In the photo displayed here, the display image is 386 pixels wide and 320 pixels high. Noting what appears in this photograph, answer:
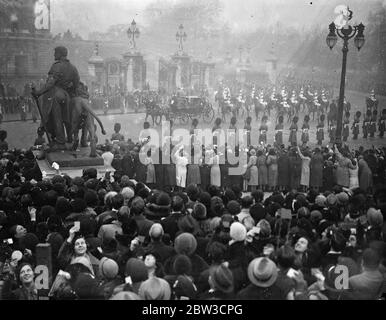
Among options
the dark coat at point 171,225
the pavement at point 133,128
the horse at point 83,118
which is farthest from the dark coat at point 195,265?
the pavement at point 133,128

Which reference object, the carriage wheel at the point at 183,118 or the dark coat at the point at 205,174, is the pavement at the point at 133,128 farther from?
the dark coat at the point at 205,174

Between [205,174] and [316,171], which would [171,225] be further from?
[316,171]

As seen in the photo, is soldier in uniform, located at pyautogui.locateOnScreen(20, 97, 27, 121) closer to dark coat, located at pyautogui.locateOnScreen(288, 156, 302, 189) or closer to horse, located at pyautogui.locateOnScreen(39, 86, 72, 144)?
horse, located at pyautogui.locateOnScreen(39, 86, 72, 144)

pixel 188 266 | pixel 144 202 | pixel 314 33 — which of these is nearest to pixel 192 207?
pixel 144 202

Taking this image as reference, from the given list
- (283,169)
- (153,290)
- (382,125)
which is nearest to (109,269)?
(153,290)

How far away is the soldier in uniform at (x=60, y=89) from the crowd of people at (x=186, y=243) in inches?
68.1

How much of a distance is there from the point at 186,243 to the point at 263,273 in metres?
1.23

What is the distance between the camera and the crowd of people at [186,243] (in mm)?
5656

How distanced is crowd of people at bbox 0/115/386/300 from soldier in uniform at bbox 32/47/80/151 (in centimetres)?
173

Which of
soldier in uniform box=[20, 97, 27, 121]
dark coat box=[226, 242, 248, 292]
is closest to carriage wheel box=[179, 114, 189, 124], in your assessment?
soldier in uniform box=[20, 97, 27, 121]

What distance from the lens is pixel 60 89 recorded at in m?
12.0

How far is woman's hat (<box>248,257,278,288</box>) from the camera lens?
534 centimetres

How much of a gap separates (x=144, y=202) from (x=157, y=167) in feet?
15.4
